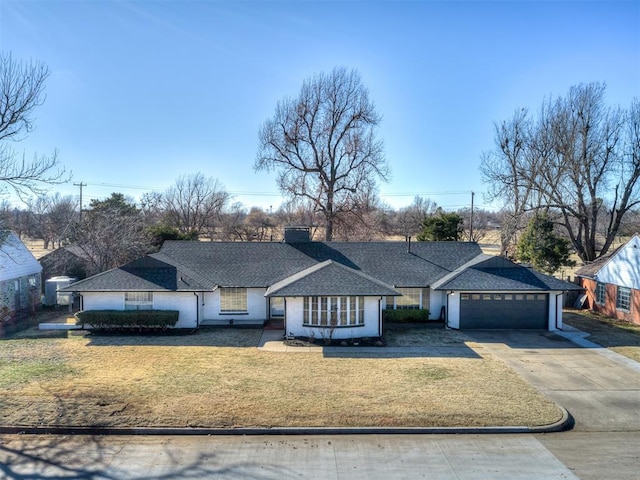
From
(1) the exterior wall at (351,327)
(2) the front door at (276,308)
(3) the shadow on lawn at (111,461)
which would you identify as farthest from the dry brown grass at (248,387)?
(2) the front door at (276,308)

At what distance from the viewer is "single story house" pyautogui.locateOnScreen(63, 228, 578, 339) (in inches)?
774

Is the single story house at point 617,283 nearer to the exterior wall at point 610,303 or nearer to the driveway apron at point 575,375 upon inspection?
the exterior wall at point 610,303

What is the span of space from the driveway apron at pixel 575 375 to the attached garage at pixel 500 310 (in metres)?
0.56

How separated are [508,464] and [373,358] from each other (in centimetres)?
772

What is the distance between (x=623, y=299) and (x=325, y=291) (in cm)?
1756

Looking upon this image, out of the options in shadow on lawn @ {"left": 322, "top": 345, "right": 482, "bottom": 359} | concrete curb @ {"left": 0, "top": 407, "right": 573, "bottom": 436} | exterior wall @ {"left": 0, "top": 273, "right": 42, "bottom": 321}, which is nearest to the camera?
concrete curb @ {"left": 0, "top": 407, "right": 573, "bottom": 436}

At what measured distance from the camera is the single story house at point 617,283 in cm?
2398

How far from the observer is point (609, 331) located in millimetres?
22203

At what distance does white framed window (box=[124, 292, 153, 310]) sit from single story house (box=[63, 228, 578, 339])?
48mm

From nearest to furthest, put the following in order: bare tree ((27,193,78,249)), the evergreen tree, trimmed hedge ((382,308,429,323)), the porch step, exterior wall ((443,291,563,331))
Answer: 1. exterior wall ((443,291,563,331))
2. the porch step
3. trimmed hedge ((382,308,429,323))
4. the evergreen tree
5. bare tree ((27,193,78,249))

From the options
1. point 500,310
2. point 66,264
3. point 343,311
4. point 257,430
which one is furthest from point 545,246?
point 66,264

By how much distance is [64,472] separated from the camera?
9.16m

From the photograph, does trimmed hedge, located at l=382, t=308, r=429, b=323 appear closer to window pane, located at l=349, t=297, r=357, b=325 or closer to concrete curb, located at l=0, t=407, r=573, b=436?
window pane, located at l=349, t=297, r=357, b=325

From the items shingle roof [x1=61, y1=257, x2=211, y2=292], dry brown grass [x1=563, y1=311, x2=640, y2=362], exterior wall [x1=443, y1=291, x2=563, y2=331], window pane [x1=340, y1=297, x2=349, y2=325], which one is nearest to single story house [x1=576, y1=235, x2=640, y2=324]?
dry brown grass [x1=563, y1=311, x2=640, y2=362]
